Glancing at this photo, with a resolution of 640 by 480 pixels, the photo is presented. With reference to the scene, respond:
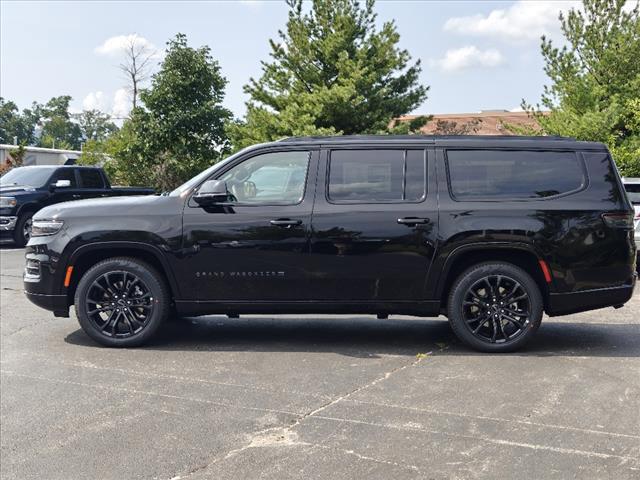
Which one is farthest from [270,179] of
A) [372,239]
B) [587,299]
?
[587,299]

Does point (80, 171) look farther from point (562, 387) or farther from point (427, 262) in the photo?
point (562, 387)

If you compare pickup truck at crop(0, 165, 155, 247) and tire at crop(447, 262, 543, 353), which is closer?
tire at crop(447, 262, 543, 353)

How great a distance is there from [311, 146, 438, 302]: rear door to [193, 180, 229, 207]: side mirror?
0.83 metres

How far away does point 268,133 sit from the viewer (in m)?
25.2

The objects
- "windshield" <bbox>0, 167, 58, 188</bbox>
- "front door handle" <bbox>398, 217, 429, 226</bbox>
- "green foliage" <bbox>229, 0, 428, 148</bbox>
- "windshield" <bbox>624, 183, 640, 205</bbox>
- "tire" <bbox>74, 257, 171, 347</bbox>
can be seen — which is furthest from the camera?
"green foliage" <bbox>229, 0, 428, 148</bbox>

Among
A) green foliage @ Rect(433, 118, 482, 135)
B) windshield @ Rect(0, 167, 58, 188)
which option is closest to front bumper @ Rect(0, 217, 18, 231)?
windshield @ Rect(0, 167, 58, 188)

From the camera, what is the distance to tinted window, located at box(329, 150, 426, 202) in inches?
265

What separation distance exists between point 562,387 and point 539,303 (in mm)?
1149

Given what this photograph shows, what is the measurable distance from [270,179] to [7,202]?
1181 centimetres

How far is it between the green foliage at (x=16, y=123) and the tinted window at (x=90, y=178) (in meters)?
97.0

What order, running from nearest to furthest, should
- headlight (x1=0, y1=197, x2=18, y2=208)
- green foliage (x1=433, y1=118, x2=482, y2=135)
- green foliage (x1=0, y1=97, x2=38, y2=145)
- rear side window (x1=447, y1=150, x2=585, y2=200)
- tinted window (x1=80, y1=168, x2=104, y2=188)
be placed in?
rear side window (x1=447, y1=150, x2=585, y2=200) < headlight (x1=0, y1=197, x2=18, y2=208) < tinted window (x1=80, y1=168, x2=104, y2=188) < green foliage (x1=433, y1=118, x2=482, y2=135) < green foliage (x1=0, y1=97, x2=38, y2=145)

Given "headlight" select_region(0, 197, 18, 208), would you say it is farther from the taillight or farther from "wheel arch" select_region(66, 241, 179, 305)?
the taillight

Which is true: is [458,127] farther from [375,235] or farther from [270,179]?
[375,235]

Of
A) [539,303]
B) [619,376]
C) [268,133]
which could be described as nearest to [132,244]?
[539,303]
